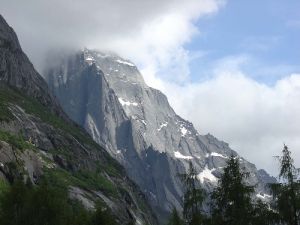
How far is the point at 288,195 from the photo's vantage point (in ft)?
154

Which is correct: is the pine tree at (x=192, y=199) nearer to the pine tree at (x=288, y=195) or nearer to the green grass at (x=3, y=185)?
the pine tree at (x=288, y=195)

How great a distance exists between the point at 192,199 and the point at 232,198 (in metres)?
6.34

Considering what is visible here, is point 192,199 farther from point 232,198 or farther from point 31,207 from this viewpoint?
point 31,207

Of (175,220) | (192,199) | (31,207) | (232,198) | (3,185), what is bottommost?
(31,207)

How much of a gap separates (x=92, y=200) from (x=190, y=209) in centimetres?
13432

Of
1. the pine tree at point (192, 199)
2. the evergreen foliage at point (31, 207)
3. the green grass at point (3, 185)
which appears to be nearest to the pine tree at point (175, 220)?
the pine tree at point (192, 199)

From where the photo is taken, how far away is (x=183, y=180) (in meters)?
52.9

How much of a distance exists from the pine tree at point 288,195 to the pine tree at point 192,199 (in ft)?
24.7

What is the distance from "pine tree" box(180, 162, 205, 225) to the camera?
169 feet

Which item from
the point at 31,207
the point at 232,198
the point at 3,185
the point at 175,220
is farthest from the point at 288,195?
the point at 3,185

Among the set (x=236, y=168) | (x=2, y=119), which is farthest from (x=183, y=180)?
(x=2, y=119)

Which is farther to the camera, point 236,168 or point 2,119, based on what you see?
point 2,119

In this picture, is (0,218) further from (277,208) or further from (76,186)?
(76,186)

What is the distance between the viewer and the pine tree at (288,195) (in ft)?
153
